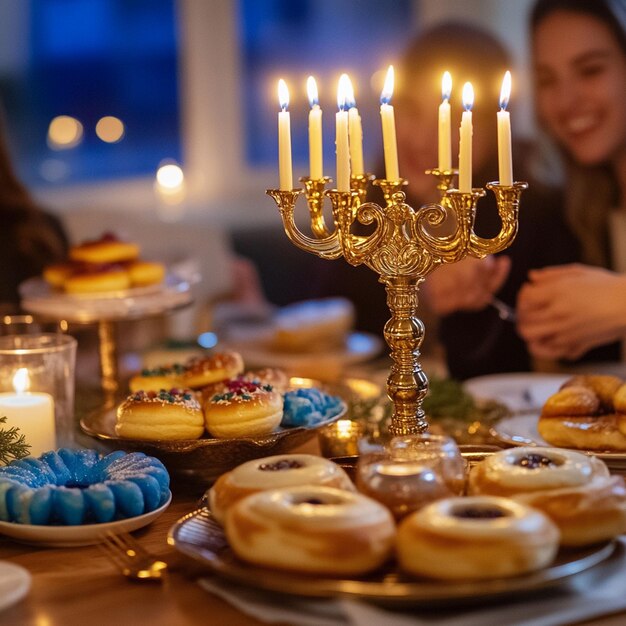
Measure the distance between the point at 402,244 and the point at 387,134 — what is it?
5.7 inches

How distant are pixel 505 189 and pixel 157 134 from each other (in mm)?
4425

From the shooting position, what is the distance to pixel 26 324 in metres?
1.81

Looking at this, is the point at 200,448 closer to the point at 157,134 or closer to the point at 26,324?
the point at 26,324

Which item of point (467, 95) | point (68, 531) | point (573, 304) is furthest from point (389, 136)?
point (573, 304)

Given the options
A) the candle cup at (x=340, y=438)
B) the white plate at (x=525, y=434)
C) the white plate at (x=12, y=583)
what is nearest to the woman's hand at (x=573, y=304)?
the white plate at (x=525, y=434)

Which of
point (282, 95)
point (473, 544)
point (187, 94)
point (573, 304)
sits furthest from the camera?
point (187, 94)

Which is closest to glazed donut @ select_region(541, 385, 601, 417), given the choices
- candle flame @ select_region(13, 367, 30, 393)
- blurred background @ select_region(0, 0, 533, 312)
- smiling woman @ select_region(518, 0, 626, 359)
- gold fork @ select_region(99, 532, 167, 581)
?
gold fork @ select_region(99, 532, 167, 581)

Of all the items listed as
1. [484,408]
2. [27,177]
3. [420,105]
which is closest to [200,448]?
[484,408]

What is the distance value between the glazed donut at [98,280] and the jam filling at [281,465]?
44.7 inches

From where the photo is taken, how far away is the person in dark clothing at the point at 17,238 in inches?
127

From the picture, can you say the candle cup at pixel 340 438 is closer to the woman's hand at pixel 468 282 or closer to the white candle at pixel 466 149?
the white candle at pixel 466 149

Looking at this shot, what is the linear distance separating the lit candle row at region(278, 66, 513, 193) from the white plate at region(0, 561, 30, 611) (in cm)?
61

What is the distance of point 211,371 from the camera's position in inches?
67.0

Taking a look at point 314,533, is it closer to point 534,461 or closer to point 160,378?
point 534,461
